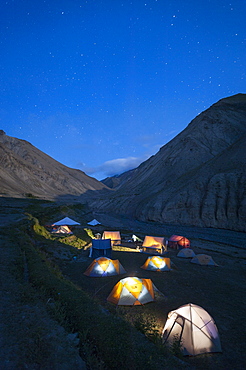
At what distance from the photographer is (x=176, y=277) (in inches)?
709

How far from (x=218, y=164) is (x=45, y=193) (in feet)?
322

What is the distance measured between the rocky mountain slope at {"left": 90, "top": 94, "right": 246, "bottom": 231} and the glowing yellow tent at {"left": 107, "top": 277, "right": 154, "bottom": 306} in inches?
1459

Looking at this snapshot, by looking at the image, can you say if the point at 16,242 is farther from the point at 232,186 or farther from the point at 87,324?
the point at 232,186

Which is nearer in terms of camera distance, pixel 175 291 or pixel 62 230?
pixel 175 291

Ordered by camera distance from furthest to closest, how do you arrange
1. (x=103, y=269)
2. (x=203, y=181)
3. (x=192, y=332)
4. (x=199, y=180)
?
(x=199, y=180)
(x=203, y=181)
(x=103, y=269)
(x=192, y=332)

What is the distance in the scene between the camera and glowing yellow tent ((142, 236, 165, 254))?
27.5 metres

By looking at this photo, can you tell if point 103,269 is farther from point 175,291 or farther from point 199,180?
point 199,180

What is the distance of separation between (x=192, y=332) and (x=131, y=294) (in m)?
4.58

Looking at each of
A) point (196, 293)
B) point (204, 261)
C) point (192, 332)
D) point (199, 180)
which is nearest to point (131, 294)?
point (192, 332)

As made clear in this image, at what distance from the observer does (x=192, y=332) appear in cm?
835

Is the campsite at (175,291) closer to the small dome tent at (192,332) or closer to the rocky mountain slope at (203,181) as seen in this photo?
the small dome tent at (192,332)

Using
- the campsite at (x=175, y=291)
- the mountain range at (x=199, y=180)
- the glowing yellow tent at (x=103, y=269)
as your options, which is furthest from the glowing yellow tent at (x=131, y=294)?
the mountain range at (x=199, y=180)

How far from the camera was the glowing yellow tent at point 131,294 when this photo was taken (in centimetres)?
1220

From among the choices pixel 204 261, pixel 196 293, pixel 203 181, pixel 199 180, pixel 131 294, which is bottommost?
pixel 204 261
